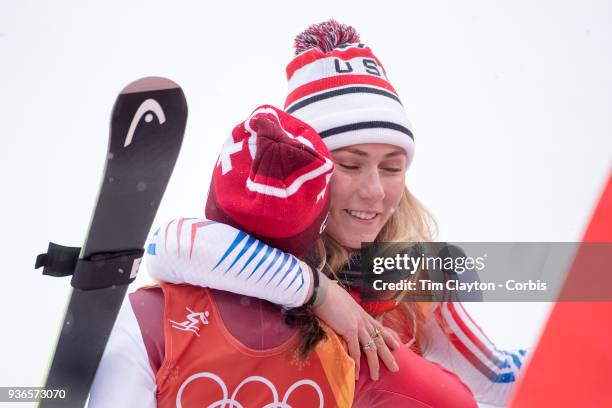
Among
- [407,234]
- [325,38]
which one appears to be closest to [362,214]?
[407,234]

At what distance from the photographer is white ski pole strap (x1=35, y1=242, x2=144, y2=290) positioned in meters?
1.20

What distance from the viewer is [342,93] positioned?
54.9 inches

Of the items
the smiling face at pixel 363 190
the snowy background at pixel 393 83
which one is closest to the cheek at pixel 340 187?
the smiling face at pixel 363 190

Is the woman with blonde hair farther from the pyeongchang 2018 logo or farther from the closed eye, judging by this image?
the pyeongchang 2018 logo

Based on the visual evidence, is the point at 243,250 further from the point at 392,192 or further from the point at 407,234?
the point at 407,234

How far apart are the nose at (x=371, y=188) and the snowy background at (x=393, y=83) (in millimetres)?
990

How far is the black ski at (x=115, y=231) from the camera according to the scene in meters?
1.18

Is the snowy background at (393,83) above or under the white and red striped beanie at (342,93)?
under

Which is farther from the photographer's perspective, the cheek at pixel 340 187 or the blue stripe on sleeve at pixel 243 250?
the cheek at pixel 340 187

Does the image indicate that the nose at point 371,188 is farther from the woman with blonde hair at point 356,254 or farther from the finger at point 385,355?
the finger at point 385,355

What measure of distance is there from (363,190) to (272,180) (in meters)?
0.33

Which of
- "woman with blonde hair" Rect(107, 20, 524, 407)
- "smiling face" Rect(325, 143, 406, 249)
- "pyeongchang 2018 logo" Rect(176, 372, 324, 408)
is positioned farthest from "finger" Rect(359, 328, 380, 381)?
"smiling face" Rect(325, 143, 406, 249)

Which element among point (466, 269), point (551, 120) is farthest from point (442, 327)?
point (551, 120)

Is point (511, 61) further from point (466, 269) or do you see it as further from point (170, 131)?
point (170, 131)
